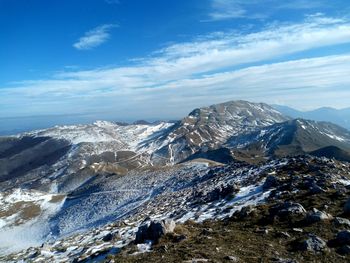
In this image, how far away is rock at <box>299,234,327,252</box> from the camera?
17844 millimetres

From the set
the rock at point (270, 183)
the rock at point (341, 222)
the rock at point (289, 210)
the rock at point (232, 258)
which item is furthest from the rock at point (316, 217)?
the rock at point (270, 183)

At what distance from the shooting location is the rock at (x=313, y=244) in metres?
17.8

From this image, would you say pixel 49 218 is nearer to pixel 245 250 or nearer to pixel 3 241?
pixel 3 241

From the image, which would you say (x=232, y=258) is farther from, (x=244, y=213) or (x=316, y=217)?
(x=244, y=213)

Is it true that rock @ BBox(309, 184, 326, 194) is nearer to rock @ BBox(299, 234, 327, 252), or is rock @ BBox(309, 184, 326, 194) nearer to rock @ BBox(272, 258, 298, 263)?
rock @ BBox(299, 234, 327, 252)

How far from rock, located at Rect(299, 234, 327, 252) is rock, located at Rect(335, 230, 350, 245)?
2.44ft

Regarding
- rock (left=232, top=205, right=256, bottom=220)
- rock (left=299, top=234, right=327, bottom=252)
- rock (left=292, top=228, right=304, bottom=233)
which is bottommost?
rock (left=232, top=205, right=256, bottom=220)

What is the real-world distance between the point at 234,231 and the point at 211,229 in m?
1.90

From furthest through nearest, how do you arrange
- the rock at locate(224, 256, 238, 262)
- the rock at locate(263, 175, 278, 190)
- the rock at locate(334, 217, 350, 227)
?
the rock at locate(263, 175, 278, 190) < the rock at locate(334, 217, 350, 227) < the rock at locate(224, 256, 238, 262)

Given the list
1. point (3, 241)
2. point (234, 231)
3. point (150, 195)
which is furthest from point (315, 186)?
point (3, 241)

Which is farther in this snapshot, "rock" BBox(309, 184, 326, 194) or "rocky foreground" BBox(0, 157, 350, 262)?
"rock" BBox(309, 184, 326, 194)

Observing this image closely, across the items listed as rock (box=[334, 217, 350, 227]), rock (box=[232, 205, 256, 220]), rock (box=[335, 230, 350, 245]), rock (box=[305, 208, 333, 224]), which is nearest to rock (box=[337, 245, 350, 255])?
rock (box=[335, 230, 350, 245])

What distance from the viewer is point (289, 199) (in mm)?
29000

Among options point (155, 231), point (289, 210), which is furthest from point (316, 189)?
point (155, 231)
